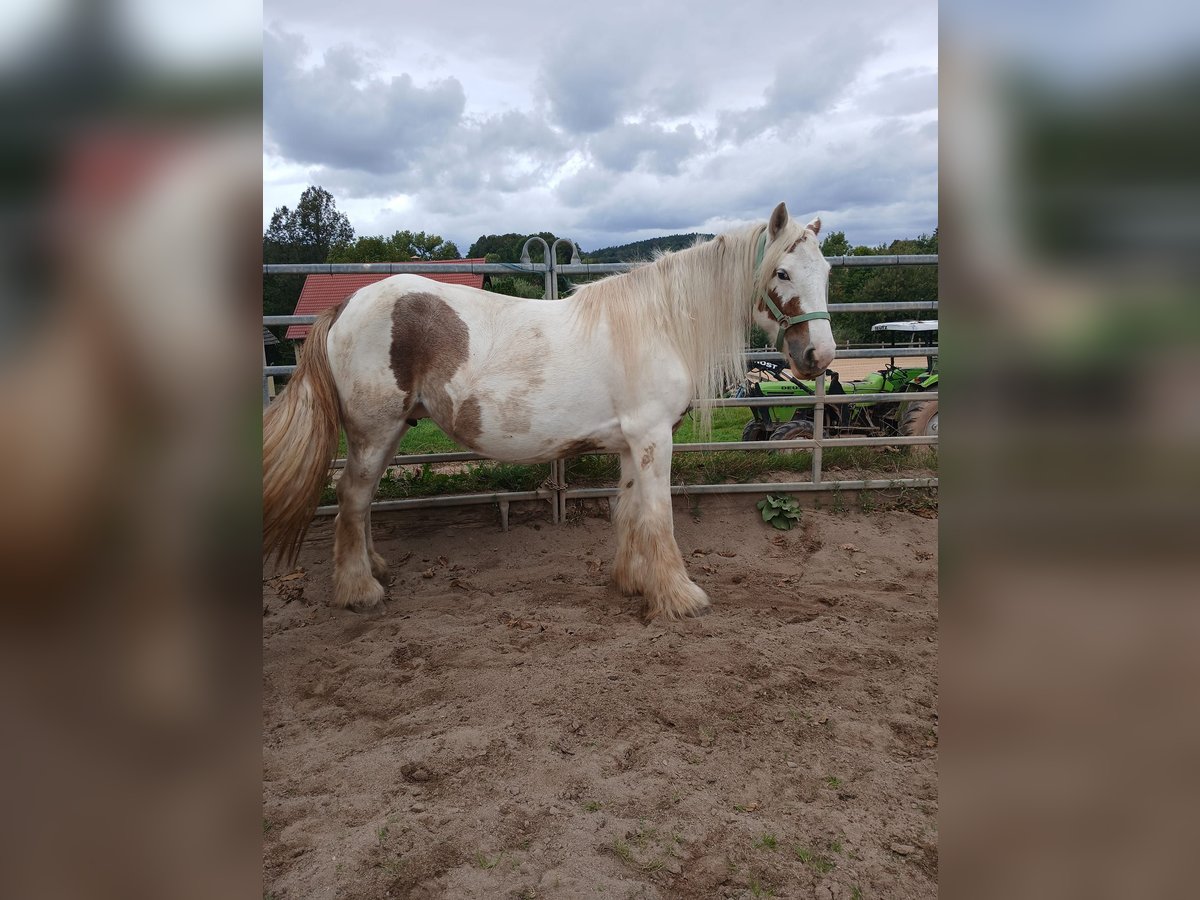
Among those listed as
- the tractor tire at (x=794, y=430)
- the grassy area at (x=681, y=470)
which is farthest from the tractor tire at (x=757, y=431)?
the grassy area at (x=681, y=470)

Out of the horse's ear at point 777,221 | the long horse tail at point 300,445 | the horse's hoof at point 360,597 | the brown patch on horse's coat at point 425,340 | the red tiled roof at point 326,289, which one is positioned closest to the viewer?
the long horse tail at point 300,445

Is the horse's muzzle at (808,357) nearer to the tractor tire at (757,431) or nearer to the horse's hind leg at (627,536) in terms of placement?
the horse's hind leg at (627,536)

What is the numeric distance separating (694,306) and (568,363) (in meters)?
0.70

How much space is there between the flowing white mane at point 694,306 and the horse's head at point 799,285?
7 centimetres

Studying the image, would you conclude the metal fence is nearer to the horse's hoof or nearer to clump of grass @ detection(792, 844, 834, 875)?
the horse's hoof

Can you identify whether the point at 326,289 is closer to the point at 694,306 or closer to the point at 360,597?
the point at 360,597

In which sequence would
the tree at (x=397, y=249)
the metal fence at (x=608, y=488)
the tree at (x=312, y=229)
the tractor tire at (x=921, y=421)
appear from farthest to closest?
1. the tree at (x=397, y=249)
2. the tree at (x=312, y=229)
3. the tractor tire at (x=921, y=421)
4. the metal fence at (x=608, y=488)

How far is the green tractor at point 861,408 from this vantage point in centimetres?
550

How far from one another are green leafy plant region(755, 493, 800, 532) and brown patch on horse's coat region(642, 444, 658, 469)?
1.53 metres

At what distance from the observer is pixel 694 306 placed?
11.0 feet

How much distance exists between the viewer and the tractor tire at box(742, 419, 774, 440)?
588 centimetres

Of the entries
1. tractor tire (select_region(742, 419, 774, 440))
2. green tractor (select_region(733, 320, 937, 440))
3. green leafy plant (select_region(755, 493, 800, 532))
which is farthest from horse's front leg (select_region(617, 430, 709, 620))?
tractor tire (select_region(742, 419, 774, 440))
